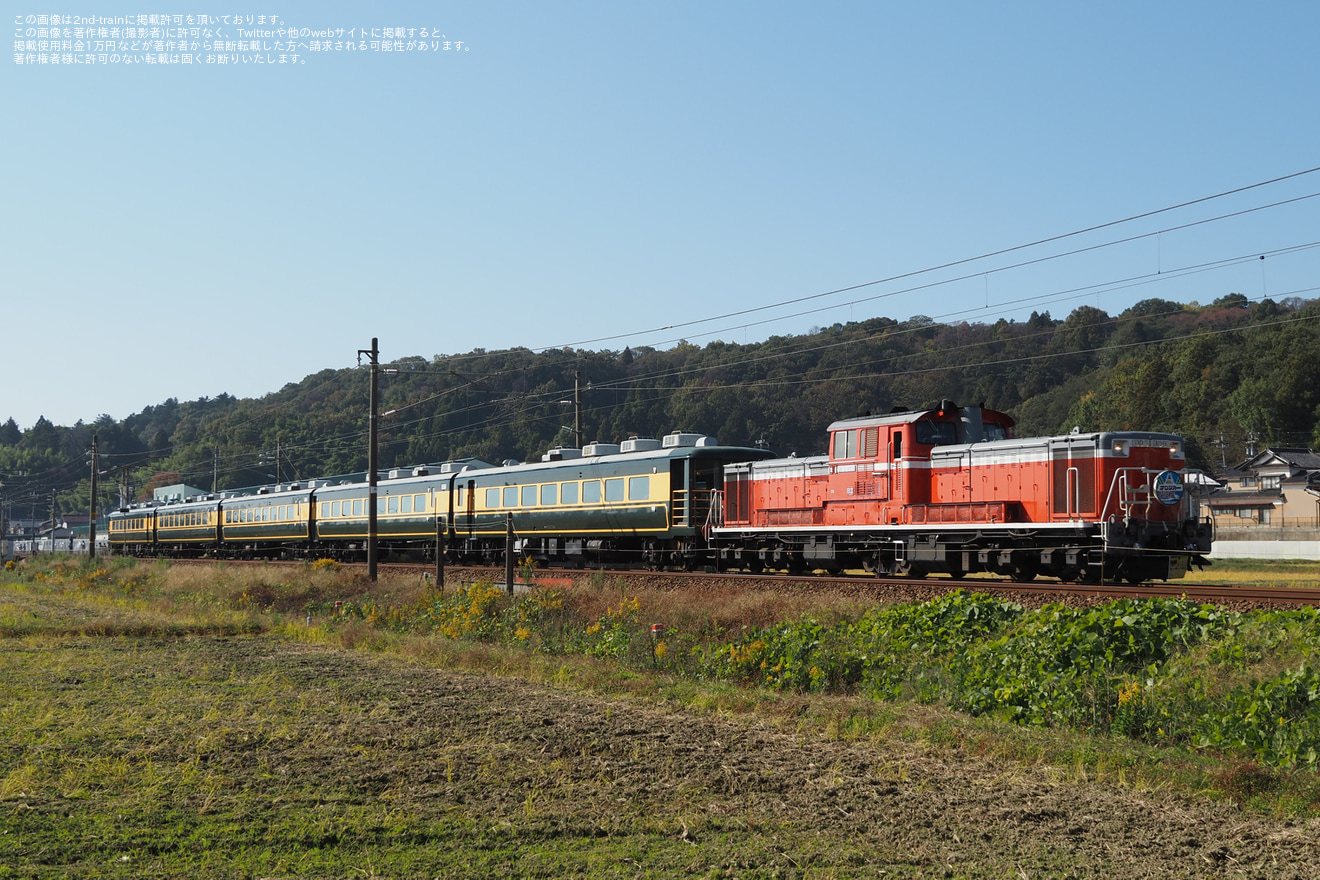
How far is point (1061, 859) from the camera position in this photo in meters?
6.74

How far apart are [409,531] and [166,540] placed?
32641 millimetres

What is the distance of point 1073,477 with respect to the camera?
21797 mm

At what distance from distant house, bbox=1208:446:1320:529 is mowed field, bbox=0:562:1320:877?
6226cm

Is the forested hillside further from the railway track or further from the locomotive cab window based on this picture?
the railway track

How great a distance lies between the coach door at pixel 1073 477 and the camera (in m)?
21.5

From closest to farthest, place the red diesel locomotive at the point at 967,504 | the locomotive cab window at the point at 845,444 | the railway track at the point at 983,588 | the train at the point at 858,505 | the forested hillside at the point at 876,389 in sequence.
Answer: the railway track at the point at 983,588 < the red diesel locomotive at the point at 967,504 < the train at the point at 858,505 < the locomotive cab window at the point at 845,444 < the forested hillside at the point at 876,389

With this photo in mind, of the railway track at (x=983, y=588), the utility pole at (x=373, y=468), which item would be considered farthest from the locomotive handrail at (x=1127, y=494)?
the utility pole at (x=373, y=468)

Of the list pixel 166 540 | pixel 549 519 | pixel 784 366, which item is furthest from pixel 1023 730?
pixel 784 366

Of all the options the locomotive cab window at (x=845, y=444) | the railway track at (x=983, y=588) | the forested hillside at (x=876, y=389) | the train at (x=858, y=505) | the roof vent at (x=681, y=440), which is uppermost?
the forested hillside at (x=876, y=389)

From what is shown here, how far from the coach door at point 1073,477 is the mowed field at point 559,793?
11.2m

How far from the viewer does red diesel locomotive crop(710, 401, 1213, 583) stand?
21469mm

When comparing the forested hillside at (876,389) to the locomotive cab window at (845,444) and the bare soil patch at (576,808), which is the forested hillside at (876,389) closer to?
the locomotive cab window at (845,444)

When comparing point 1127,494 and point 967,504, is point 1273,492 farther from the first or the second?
point 1127,494

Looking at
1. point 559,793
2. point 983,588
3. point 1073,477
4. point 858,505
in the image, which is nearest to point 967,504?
point 1073,477
